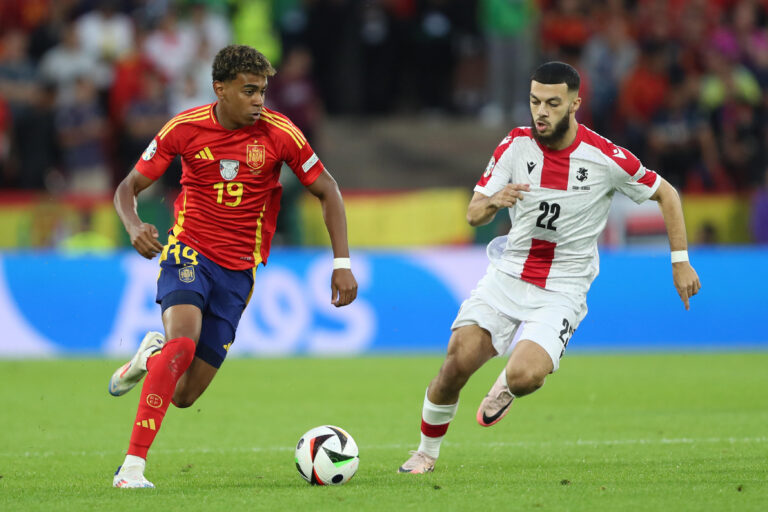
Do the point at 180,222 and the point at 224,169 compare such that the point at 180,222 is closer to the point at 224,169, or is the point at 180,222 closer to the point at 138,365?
the point at 224,169

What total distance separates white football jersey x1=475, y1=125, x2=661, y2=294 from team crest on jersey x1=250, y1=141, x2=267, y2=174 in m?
1.27

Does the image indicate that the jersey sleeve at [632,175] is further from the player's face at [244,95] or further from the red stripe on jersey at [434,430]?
the player's face at [244,95]

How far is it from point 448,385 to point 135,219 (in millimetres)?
1977

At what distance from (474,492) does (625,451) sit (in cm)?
201

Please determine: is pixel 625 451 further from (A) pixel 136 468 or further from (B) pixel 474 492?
(A) pixel 136 468

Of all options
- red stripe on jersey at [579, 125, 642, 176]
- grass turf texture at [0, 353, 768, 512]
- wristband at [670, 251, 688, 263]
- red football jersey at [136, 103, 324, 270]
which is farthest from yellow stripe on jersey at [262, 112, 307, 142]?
wristband at [670, 251, 688, 263]

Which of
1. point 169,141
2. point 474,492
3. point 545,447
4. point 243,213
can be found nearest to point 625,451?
point 545,447

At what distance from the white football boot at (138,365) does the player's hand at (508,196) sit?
1984mm

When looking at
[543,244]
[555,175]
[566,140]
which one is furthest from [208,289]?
[566,140]

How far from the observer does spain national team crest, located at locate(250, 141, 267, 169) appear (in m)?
7.17

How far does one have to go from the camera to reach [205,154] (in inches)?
282

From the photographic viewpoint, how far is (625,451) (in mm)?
8109

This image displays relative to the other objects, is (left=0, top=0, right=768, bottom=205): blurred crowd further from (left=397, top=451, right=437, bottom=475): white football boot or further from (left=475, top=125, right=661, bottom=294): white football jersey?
(left=397, top=451, right=437, bottom=475): white football boot

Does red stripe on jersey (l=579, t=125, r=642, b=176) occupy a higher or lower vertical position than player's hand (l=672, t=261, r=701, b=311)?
higher
